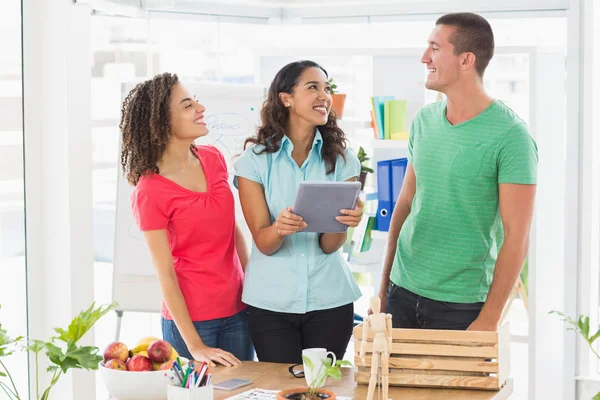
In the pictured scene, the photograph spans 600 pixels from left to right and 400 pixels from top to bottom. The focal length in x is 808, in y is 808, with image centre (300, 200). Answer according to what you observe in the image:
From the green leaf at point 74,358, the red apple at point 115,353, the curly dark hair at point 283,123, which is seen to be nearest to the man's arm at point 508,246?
the curly dark hair at point 283,123

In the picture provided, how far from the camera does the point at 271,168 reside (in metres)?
2.64

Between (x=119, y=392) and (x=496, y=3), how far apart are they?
3.06 meters

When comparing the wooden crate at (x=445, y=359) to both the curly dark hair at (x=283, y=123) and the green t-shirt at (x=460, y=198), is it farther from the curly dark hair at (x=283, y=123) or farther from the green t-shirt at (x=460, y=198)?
the curly dark hair at (x=283, y=123)

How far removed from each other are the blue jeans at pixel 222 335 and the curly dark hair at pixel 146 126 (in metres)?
0.51

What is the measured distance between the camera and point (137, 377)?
6.34ft

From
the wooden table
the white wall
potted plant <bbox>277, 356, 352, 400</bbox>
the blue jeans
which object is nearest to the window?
the white wall

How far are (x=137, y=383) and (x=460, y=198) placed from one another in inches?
44.6

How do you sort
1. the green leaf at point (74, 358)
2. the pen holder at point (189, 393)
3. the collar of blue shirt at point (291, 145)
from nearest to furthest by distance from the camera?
the green leaf at point (74, 358), the pen holder at point (189, 393), the collar of blue shirt at point (291, 145)

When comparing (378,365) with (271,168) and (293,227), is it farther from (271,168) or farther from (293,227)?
(271,168)

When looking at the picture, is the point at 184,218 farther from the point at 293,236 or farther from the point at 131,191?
the point at 131,191

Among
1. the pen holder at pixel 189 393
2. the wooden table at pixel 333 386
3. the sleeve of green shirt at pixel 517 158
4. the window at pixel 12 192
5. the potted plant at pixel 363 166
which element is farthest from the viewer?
the potted plant at pixel 363 166

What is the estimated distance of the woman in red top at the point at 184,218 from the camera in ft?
8.26

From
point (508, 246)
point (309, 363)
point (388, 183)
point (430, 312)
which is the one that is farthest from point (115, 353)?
point (388, 183)

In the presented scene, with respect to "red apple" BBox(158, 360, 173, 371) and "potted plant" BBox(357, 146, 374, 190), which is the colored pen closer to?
"red apple" BBox(158, 360, 173, 371)
